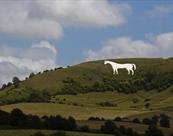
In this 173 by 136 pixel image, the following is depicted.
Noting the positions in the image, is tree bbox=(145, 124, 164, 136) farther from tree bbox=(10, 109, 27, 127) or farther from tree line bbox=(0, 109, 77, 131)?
tree bbox=(10, 109, 27, 127)

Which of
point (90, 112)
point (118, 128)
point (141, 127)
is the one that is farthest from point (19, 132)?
point (90, 112)

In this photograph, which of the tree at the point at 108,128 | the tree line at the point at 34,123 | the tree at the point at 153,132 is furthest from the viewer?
the tree at the point at 153,132

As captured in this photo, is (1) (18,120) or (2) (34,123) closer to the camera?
(2) (34,123)

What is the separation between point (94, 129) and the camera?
104 meters

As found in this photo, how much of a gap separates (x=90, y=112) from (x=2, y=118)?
296ft

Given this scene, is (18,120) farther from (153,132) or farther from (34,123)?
(153,132)

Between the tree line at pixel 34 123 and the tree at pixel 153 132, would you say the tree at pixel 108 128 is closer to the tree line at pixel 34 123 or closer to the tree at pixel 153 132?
the tree line at pixel 34 123

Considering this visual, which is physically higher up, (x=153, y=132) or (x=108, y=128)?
(x=108, y=128)

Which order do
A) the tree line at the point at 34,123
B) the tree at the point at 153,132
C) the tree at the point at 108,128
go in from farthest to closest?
the tree at the point at 153,132
the tree at the point at 108,128
the tree line at the point at 34,123

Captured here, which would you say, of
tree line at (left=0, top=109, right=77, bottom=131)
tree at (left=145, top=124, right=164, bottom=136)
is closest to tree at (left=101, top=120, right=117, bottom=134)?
tree line at (left=0, top=109, right=77, bottom=131)

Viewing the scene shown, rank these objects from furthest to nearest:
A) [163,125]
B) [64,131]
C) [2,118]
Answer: [163,125] → [2,118] → [64,131]

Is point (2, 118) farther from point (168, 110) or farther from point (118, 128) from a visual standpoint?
point (168, 110)

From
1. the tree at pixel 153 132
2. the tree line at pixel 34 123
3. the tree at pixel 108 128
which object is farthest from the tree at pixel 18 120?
the tree at pixel 153 132

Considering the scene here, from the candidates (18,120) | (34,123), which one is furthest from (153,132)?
(18,120)
